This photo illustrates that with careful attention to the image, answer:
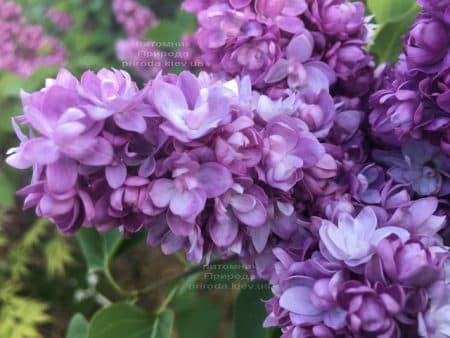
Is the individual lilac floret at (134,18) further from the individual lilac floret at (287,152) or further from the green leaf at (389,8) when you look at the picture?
the individual lilac floret at (287,152)

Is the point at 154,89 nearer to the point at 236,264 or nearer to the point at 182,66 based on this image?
the point at 236,264

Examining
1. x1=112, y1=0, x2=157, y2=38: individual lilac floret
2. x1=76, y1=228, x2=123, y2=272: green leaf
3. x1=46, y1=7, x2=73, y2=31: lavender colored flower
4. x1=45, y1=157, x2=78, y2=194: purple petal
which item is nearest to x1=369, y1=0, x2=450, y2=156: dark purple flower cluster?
x1=45, y1=157, x2=78, y2=194: purple petal

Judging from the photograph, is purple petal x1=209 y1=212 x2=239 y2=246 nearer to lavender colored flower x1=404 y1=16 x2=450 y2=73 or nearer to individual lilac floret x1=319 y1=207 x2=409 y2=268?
individual lilac floret x1=319 y1=207 x2=409 y2=268

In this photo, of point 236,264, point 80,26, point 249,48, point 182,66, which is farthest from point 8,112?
point 249,48

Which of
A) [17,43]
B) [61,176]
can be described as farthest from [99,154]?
[17,43]

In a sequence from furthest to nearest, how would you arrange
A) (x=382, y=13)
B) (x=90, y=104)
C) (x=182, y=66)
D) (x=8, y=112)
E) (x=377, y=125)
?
(x=8, y=112) → (x=182, y=66) → (x=382, y=13) → (x=377, y=125) → (x=90, y=104)

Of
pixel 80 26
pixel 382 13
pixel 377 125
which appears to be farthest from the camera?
pixel 80 26
